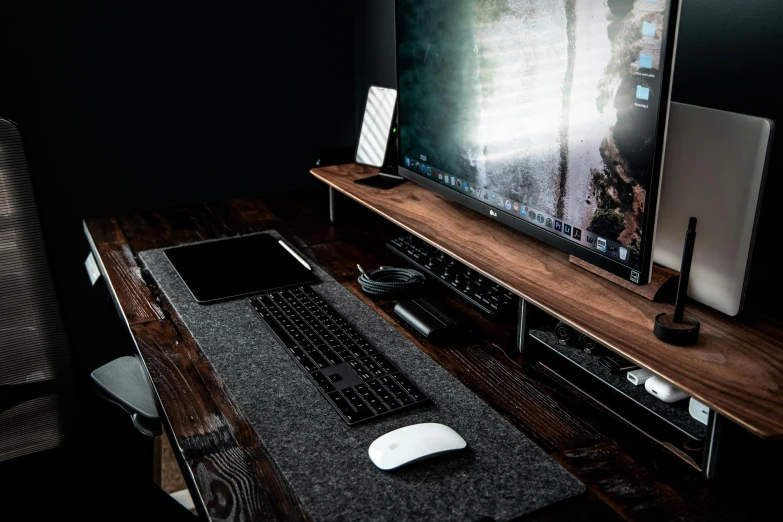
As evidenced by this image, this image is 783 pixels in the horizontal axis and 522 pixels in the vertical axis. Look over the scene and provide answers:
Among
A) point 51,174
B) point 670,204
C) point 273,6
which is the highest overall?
point 273,6

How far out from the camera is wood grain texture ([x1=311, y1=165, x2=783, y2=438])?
851 millimetres

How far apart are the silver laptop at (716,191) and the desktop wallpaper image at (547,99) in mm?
87

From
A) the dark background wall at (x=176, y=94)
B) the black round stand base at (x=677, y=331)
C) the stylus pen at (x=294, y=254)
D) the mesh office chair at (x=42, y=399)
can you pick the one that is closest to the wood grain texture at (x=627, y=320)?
the black round stand base at (x=677, y=331)

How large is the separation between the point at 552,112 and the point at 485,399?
1.54 ft

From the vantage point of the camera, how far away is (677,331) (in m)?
0.95

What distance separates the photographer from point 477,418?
3.31 ft

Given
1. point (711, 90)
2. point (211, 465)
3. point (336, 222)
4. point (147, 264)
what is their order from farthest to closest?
point (336, 222)
point (147, 264)
point (711, 90)
point (211, 465)

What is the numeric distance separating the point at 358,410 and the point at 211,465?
215mm

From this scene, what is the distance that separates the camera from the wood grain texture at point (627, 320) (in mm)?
851

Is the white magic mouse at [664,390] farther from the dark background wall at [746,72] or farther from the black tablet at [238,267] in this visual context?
the black tablet at [238,267]

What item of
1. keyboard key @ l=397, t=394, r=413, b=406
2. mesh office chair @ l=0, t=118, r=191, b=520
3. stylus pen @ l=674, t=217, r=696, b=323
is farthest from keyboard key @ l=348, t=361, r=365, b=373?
stylus pen @ l=674, t=217, r=696, b=323

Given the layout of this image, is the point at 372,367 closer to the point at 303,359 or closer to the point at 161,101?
the point at 303,359

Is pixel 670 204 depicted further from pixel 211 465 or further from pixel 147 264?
pixel 147 264

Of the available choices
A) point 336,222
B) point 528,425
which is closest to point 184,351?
point 528,425
